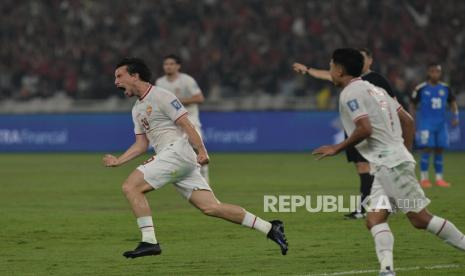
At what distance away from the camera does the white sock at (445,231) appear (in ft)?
28.3

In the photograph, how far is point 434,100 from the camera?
20406mm

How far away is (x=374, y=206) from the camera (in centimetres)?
858

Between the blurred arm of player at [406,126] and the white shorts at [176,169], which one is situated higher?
the blurred arm of player at [406,126]

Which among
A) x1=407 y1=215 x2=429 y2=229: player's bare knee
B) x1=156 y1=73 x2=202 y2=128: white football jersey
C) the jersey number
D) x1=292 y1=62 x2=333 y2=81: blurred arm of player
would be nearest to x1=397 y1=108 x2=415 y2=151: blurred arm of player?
x1=407 y1=215 x2=429 y2=229: player's bare knee

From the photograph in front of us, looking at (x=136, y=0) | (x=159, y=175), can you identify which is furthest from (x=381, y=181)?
(x=136, y=0)

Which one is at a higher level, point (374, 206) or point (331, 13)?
point (331, 13)

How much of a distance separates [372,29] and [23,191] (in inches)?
749

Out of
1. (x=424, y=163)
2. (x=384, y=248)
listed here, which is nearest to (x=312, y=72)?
(x=384, y=248)

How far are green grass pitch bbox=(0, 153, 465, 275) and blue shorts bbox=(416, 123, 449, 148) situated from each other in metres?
0.90

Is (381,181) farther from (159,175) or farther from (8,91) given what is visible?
(8,91)

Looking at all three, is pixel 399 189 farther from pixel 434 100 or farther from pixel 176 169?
pixel 434 100

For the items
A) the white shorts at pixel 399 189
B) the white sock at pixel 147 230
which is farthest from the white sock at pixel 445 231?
the white sock at pixel 147 230

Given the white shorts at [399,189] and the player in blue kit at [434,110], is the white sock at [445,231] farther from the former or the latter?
the player in blue kit at [434,110]

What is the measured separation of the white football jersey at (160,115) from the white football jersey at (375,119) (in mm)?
2292
